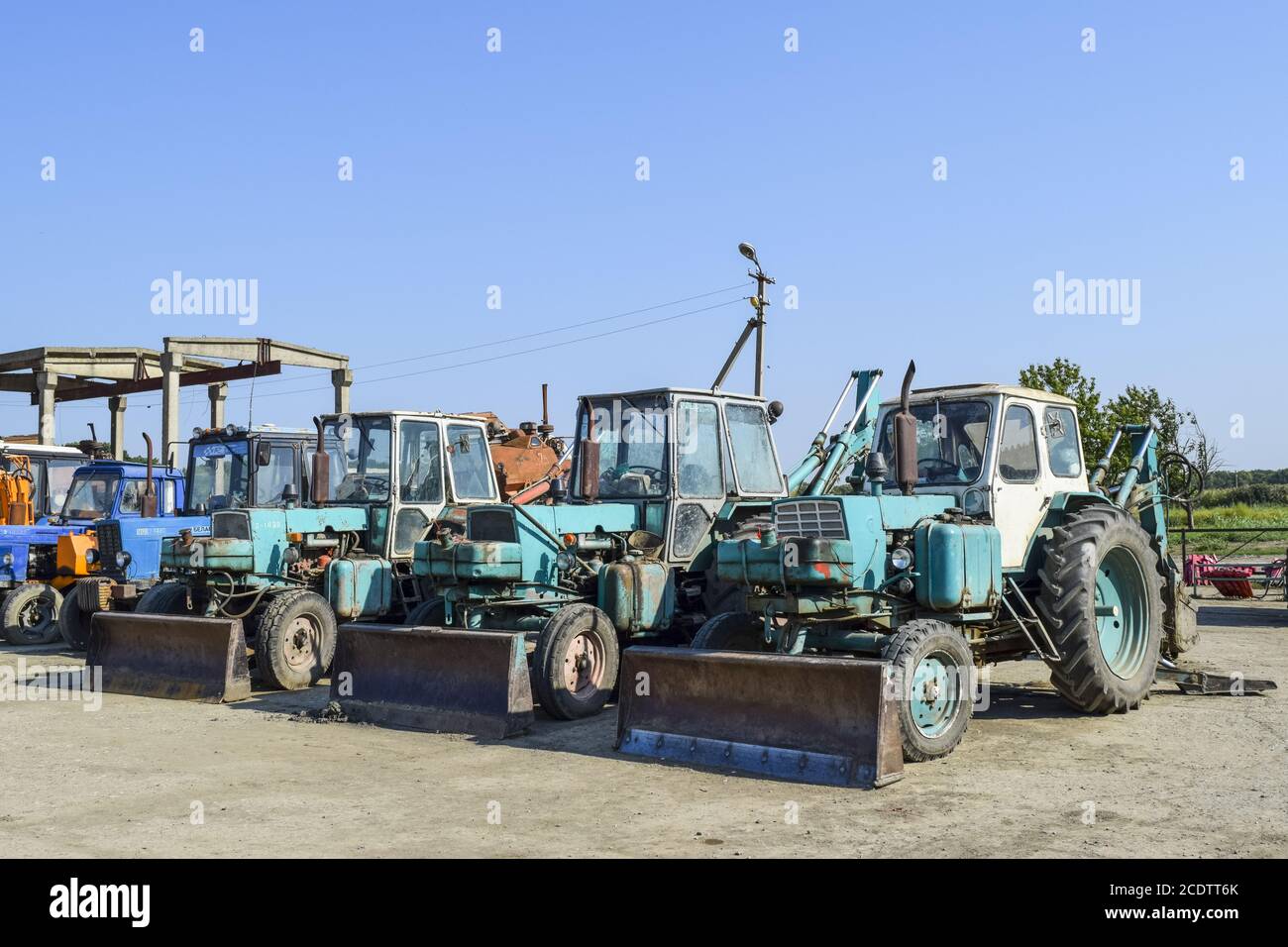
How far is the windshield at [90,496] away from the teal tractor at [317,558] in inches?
165

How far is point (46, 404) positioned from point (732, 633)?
64.7ft

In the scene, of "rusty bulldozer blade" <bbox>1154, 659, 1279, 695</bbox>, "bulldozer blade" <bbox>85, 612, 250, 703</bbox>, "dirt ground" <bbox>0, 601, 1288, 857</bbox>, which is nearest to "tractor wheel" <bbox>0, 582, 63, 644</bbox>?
"bulldozer blade" <bbox>85, 612, 250, 703</bbox>

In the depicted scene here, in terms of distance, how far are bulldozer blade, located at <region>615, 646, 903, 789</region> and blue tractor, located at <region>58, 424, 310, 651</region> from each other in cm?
660

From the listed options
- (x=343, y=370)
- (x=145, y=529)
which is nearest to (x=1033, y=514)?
(x=145, y=529)

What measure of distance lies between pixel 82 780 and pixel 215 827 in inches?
72.5

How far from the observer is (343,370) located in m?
23.5

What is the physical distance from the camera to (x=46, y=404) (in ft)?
79.3

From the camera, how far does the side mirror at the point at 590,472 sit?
10.1m

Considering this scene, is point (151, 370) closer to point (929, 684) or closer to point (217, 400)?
point (217, 400)

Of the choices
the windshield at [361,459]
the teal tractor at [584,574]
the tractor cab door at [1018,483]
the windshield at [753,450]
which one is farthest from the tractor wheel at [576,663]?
the windshield at [361,459]

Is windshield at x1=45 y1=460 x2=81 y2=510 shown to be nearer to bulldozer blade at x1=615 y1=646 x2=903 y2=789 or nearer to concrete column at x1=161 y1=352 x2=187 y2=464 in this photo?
concrete column at x1=161 y1=352 x2=187 y2=464

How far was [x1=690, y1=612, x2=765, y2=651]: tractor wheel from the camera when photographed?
911cm
